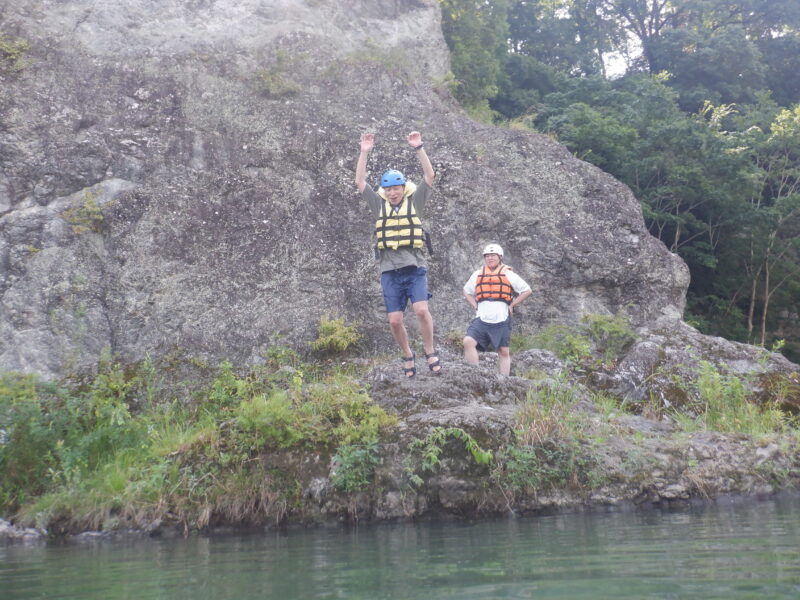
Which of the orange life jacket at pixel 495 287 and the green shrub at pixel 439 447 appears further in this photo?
the orange life jacket at pixel 495 287

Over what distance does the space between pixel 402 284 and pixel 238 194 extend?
16.5 ft

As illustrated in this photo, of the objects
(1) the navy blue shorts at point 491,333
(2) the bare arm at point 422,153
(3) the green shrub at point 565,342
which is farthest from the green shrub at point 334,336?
(2) the bare arm at point 422,153

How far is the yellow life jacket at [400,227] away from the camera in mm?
6844

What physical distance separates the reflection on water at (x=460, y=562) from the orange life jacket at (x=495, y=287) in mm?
3221

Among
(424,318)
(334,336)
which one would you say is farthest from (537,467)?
(334,336)

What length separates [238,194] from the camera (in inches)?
440

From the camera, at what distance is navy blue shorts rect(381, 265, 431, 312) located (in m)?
7.00

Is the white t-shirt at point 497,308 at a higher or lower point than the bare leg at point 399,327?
higher

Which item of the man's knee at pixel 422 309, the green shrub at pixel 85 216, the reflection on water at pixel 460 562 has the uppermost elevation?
the green shrub at pixel 85 216

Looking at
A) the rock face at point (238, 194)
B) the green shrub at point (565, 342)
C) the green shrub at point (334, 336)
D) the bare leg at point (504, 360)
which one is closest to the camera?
the bare leg at point (504, 360)

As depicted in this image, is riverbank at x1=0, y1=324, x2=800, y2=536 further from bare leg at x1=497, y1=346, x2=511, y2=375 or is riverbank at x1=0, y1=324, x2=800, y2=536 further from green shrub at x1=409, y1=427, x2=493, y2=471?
bare leg at x1=497, y1=346, x2=511, y2=375

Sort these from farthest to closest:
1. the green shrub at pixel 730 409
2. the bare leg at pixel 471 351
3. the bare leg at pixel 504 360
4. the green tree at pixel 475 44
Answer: the green tree at pixel 475 44, the bare leg at pixel 504 360, the bare leg at pixel 471 351, the green shrub at pixel 730 409

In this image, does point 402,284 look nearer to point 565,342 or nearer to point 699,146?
point 565,342

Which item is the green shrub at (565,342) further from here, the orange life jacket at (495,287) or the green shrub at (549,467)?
the green shrub at (549,467)
